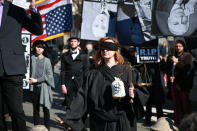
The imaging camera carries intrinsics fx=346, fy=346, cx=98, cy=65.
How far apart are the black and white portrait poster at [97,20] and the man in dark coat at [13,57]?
10.0 feet

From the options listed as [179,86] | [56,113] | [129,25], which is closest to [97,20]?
[129,25]

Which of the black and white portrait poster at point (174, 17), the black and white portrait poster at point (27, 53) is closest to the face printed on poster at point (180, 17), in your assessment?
the black and white portrait poster at point (174, 17)

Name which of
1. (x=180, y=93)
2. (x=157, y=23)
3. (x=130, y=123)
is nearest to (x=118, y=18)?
(x=157, y=23)

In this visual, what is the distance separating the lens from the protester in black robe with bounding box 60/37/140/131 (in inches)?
154

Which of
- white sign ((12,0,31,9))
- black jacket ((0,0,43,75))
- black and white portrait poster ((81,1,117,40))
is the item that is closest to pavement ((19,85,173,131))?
black and white portrait poster ((81,1,117,40))

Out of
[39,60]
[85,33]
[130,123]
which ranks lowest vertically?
[130,123]

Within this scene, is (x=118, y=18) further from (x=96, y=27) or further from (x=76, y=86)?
(x=76, y=86)

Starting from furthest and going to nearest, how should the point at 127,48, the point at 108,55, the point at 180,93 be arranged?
the point at 127,48 → the point at 180,93 → the point at 108,55

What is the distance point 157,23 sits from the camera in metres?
6.67

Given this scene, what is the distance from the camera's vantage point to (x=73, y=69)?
681cm

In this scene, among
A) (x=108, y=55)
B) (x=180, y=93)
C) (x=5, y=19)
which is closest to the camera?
(x=5, y=19)

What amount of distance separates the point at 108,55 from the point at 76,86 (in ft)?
8.96

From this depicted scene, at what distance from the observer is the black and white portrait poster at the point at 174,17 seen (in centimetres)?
666

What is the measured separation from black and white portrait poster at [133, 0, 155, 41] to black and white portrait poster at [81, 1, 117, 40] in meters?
0.48
